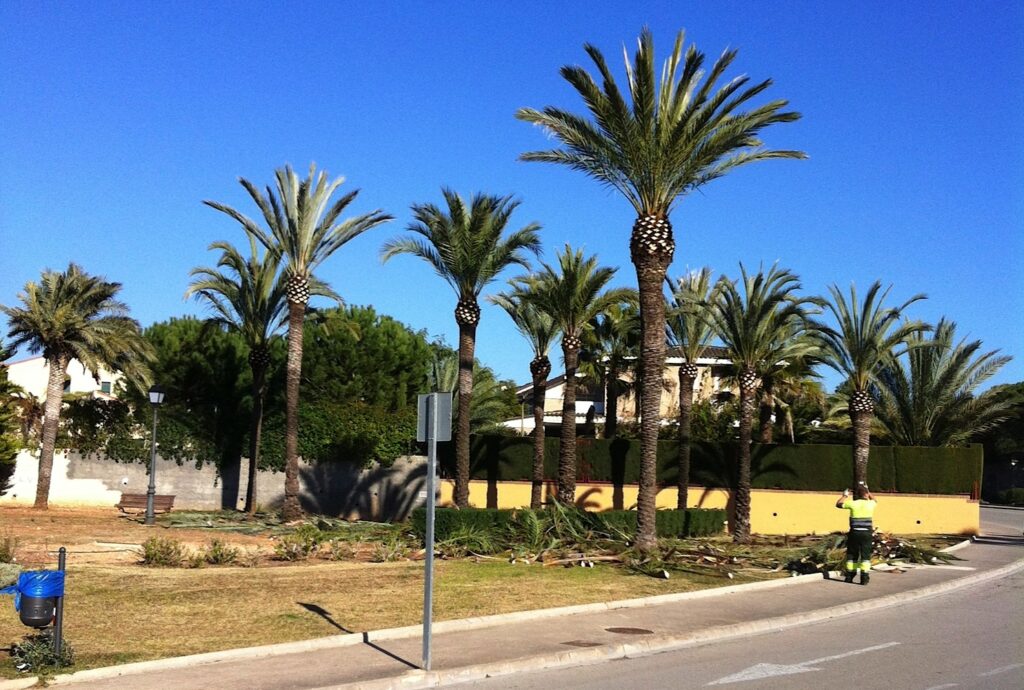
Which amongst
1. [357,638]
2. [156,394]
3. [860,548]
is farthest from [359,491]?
[357,638]

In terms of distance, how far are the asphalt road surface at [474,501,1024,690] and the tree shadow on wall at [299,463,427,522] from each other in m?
23.0

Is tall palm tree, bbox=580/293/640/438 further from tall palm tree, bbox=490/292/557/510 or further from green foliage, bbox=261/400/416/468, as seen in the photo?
green foliage, bbox=261/400/416/468

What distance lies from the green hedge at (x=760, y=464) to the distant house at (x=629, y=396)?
13.9m

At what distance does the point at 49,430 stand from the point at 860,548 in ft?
85.5

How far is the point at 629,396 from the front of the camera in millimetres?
51562

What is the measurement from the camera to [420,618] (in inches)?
509

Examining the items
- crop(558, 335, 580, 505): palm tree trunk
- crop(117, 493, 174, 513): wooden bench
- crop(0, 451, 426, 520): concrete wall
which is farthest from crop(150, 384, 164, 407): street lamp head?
crop(558, 335, 580, 505): palm tree trunk

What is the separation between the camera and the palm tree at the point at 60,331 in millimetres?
31391

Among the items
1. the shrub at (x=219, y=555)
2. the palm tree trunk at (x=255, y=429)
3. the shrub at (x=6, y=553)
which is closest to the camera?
the shrub at (x=6, y=553)

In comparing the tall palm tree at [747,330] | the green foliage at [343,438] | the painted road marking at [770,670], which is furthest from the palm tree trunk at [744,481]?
the painted road marking at [770,670]

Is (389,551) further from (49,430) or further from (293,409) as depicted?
(49,430)

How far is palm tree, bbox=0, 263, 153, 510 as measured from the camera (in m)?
31.4

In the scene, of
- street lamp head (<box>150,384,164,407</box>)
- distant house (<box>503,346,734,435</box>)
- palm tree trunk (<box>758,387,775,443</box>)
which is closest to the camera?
street lamp head (<box>150,384,164,407</box>)

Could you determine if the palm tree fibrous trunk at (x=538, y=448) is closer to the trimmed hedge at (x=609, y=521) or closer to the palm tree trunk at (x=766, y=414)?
the trimmed hedge at (x=609, y=521)
